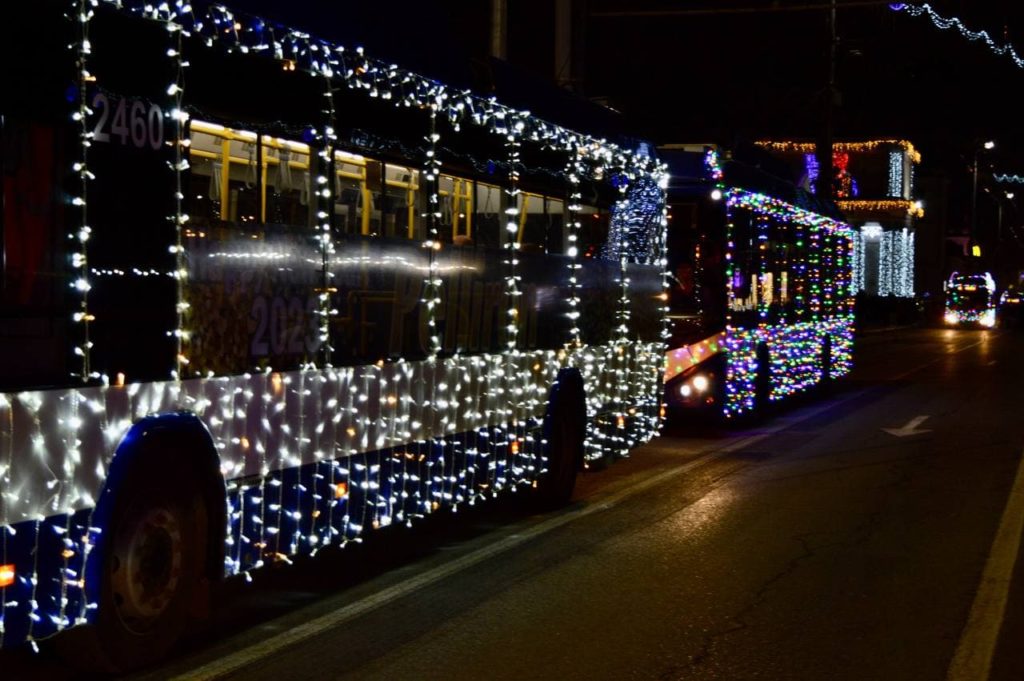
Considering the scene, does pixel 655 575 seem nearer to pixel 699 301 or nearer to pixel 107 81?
pixel 107 81

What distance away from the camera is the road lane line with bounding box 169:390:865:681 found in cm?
682

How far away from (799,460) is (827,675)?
8.54 metres

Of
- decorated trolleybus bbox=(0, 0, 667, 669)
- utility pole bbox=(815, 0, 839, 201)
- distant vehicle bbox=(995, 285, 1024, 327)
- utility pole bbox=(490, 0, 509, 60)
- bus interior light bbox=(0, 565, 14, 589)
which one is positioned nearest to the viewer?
bus interior light bbox=(0, 565, 14, 589)

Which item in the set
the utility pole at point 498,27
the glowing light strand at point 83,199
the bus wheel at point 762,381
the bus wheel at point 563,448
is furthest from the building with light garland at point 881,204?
the glowing light strand at point 83,199

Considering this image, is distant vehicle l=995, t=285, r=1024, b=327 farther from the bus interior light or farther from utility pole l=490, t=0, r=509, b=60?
the bus interior light

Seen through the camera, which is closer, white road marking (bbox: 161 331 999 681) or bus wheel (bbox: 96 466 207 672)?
bus wheel (bbox: 96 466 207 672)

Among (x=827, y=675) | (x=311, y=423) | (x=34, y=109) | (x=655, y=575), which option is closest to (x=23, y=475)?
(x=34, y=109)

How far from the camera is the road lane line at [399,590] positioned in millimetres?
6816

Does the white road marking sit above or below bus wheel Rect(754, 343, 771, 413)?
below

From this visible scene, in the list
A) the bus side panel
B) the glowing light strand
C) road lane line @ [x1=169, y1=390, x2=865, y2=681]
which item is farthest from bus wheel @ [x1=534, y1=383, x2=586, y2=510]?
the glowing light strand

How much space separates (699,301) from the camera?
57.3ft

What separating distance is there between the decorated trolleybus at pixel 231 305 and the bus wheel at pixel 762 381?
861 centimetres

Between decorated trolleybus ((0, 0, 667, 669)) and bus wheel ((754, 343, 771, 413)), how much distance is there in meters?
8.61

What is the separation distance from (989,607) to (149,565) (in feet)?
15.3
